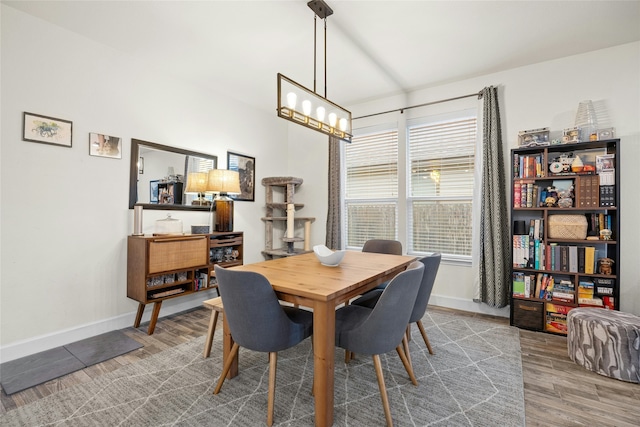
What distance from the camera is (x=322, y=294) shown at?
1478 mm

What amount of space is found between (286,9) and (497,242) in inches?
118

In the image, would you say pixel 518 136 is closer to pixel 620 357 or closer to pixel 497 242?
pixel 497 242

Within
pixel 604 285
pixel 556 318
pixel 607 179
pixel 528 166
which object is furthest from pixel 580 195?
pixel 556 318

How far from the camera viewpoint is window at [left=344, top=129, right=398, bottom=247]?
13.5ft

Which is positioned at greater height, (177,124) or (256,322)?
(177,124)

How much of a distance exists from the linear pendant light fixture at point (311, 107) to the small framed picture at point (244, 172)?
6.58ft

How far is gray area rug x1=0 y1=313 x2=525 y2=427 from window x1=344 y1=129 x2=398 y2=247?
196 cm

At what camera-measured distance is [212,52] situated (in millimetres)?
2896

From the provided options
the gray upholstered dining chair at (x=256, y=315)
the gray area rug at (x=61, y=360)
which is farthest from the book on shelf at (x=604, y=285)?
the gray area rug at (x=61, y=360)

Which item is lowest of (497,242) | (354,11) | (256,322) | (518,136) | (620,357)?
(620,357)

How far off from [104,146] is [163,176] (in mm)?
595

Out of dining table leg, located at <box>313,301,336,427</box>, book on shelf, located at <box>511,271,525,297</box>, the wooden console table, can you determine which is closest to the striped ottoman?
book on shelf, located at <box>511,271,525,297</box>

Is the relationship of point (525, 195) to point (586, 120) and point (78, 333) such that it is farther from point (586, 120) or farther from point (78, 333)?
point (78, 333)

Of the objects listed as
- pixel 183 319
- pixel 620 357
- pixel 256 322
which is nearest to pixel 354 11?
pixel 256 322
